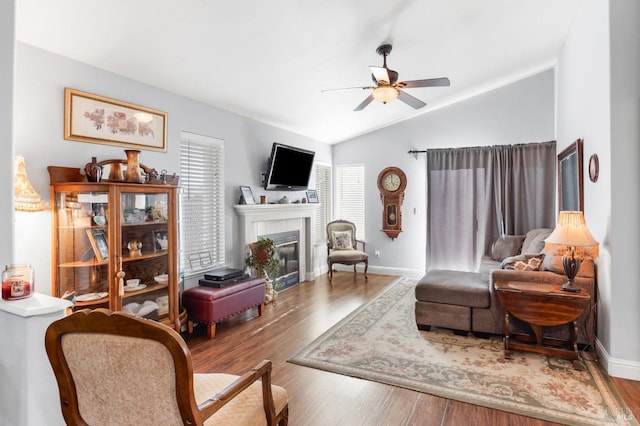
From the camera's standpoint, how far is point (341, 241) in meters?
6.32

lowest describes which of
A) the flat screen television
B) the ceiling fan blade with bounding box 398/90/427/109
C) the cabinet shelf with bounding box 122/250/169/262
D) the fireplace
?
the fireplace

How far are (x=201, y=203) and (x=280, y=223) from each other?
1.55 metres

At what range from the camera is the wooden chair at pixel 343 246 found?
6027 millimetres

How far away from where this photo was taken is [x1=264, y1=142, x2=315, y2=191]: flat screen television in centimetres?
499

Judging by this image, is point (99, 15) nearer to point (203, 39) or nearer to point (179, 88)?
point (203, 39)

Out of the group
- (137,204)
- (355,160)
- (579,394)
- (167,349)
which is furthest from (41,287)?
(355,160)

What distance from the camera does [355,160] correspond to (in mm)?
6883

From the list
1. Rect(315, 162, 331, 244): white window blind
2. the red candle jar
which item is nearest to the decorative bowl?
the red candle jar

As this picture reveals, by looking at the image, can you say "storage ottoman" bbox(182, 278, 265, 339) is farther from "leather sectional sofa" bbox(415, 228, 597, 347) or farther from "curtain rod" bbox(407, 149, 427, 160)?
"curtain rod" bbox(407, 149, 427, 160)

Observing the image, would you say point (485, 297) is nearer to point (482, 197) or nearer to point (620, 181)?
point (620, 181)

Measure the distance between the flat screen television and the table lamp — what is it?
3.40 m

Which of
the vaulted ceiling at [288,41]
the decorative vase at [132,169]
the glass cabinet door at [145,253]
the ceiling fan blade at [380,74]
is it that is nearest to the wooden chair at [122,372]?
the glass cabinet door at [145,253]

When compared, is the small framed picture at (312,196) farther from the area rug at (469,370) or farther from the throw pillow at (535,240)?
the throw pillow at (535,240)

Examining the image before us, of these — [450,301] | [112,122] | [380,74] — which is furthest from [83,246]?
[450,301]
